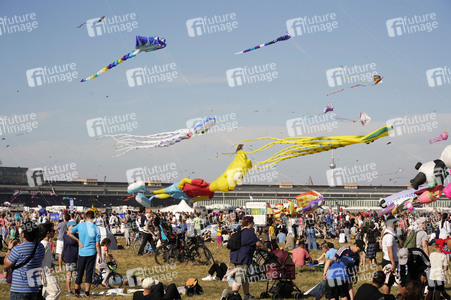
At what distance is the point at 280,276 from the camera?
1162cm

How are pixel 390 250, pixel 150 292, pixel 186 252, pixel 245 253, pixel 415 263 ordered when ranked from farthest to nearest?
pixel 186 252
pixel 245 253
pixel 390 250
pixel 415 263
pixel 150 292

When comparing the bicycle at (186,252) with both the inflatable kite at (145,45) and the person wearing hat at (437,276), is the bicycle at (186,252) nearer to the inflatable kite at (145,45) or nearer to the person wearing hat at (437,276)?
the inflatable kite at (145,45)

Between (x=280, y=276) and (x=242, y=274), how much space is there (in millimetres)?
1278

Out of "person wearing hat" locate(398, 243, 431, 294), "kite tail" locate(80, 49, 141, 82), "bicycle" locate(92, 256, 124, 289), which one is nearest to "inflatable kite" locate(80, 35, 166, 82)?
"kite tail" locate(80, 49, 141, 82)

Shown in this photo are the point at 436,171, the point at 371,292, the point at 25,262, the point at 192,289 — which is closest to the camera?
the point at 25,262

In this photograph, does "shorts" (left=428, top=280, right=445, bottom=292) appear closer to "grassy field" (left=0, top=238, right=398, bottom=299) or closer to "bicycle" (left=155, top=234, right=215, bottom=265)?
"grassy field" (left=0, top=238, right=398, bottom=299)

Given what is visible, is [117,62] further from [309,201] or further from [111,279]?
[309,201]

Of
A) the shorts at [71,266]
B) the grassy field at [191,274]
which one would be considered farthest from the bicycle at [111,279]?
the shorts at [71,266]

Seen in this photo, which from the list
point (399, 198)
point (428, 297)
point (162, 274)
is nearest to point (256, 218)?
point (399, 198)

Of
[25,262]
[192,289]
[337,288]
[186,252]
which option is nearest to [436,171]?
[337,288]

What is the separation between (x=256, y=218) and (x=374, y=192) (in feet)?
419

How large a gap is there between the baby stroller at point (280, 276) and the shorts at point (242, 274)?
2.97 ft

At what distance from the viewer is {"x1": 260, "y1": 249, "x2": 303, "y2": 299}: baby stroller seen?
11406 millimetres

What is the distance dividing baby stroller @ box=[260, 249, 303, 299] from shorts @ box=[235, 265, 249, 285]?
90cm
